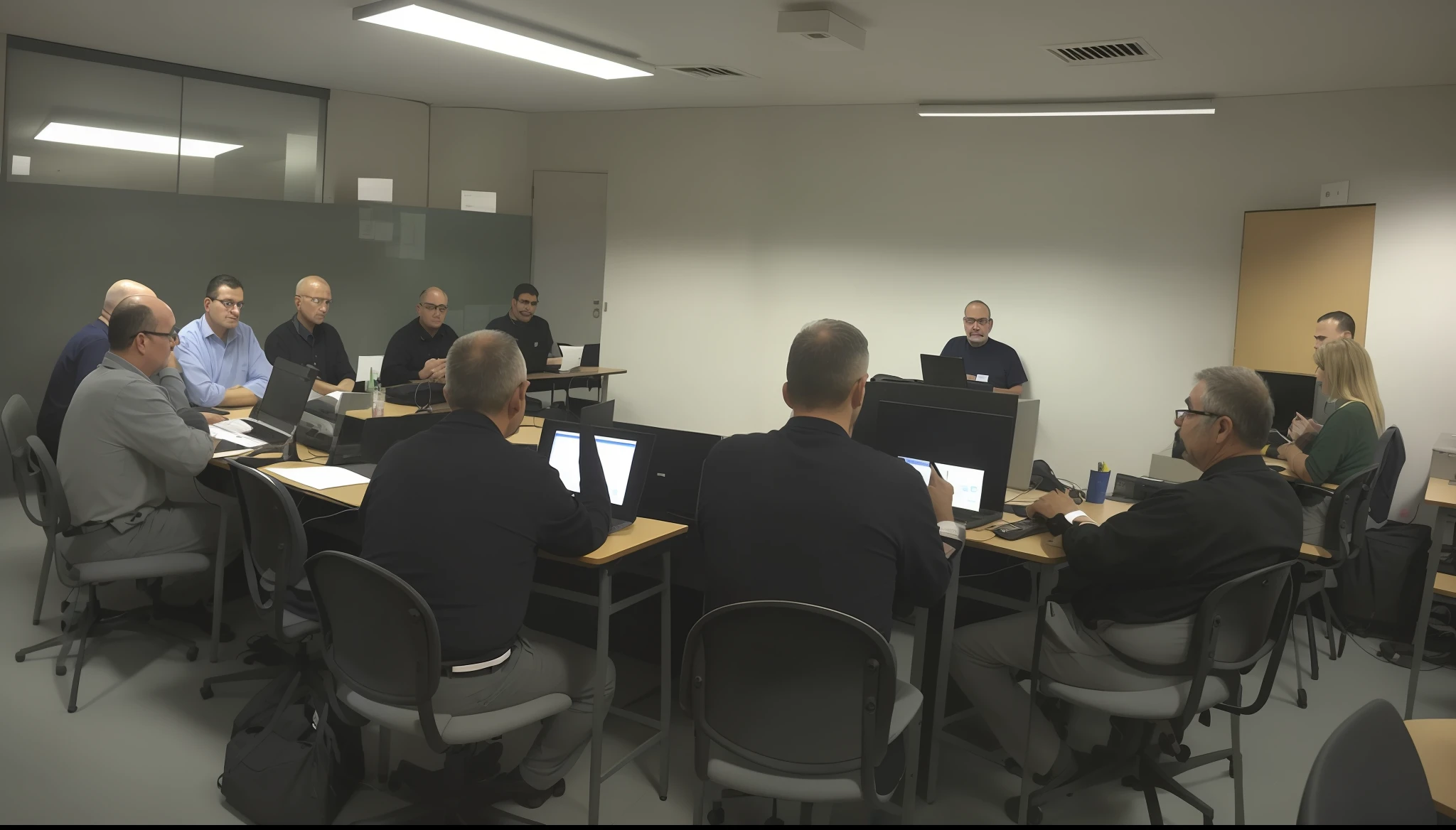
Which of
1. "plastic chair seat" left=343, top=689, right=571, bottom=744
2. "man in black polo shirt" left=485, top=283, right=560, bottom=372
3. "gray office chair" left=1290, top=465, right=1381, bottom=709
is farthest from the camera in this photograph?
"man in black polo shirt" left=485, top=283, right=560, bottom=372

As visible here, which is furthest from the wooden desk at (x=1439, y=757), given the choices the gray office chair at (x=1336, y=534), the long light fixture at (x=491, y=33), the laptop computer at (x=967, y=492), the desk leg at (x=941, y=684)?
the long light fixture at (x=491, y=33)

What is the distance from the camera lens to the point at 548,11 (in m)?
4.84

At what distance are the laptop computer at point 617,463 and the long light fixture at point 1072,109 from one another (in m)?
4.64

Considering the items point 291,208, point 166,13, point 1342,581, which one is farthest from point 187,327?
point 1342,581

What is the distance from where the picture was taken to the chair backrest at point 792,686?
6.13ft

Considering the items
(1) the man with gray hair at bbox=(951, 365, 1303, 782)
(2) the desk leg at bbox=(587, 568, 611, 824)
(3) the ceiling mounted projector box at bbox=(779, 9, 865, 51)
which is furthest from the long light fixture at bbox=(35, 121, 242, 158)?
(1) the man with gray hair at bbox=(951, 365, 1303, 782)

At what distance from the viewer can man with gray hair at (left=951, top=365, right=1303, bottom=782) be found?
2.44 m

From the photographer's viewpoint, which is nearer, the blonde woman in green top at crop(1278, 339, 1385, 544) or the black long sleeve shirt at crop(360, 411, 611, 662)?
the black long sleeve shirt at crop(360, 411, 611, 662)

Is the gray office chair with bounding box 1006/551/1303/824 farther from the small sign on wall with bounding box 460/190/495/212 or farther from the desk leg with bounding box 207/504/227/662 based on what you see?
the small sign on wall with bounding box 460/190/495/212

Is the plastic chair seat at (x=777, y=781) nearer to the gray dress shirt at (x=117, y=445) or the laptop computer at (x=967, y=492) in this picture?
the laptop computer at (x=967, y=492)

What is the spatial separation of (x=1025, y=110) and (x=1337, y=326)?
2.42 metres

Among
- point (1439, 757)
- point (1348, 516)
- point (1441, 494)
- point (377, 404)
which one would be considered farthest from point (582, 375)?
point (1439, 757)

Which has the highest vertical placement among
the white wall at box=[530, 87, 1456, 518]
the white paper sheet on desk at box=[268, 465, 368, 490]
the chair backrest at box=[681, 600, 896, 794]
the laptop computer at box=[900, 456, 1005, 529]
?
the white wall at box=[530, 87, 1456, 518]

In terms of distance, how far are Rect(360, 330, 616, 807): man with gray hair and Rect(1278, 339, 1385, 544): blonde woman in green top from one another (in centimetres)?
349
